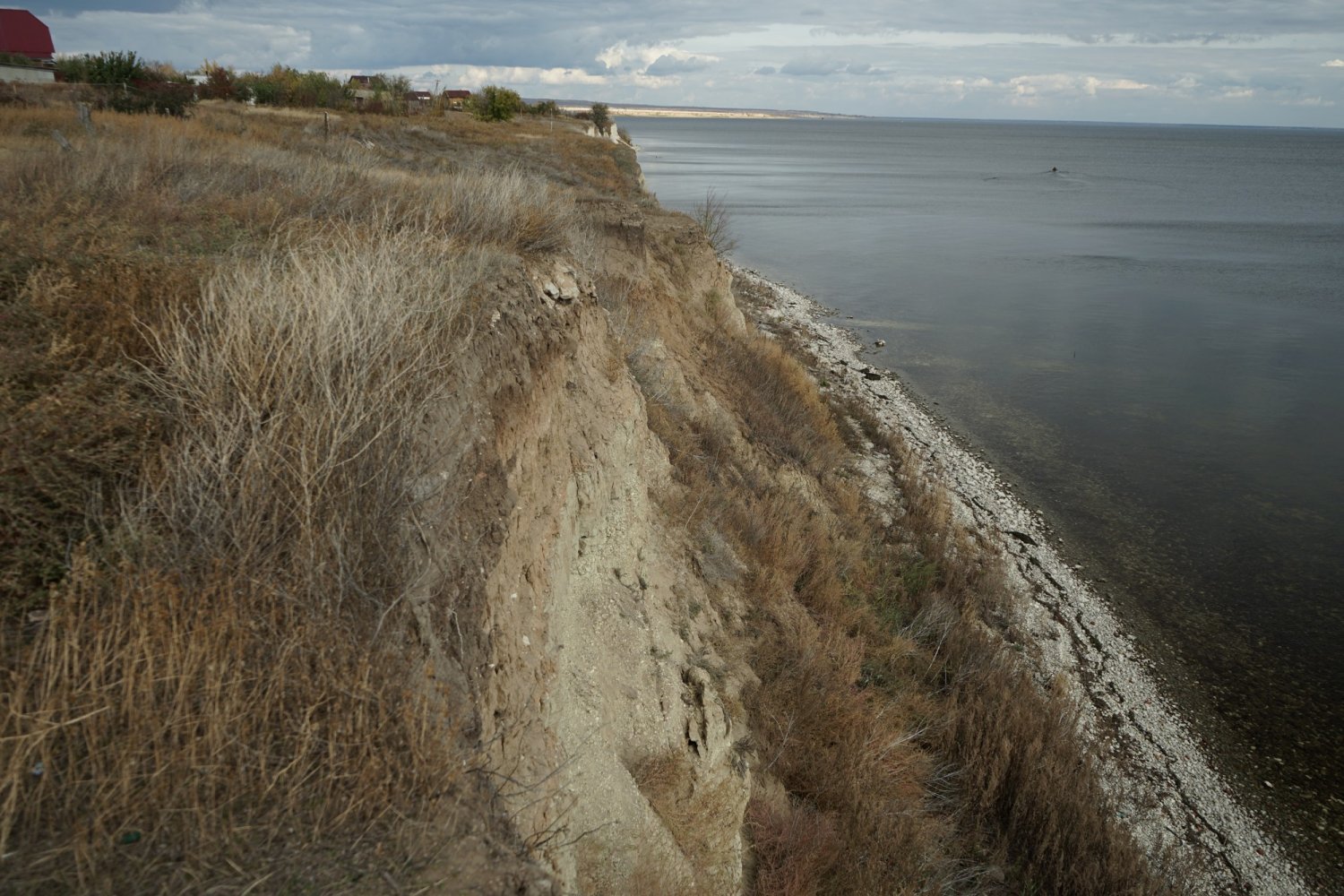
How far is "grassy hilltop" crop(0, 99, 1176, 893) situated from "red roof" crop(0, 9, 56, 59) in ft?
133

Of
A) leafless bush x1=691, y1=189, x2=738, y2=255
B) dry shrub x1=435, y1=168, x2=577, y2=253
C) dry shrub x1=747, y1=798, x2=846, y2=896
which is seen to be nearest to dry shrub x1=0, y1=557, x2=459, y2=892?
dry shrub x1=747, y1=798, x2=846, y2=896

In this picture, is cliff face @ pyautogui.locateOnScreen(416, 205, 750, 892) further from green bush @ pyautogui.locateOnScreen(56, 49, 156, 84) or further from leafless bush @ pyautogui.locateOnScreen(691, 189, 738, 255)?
green bush @ pyautogui.locateOnScreen(56, 49, 156, 84)

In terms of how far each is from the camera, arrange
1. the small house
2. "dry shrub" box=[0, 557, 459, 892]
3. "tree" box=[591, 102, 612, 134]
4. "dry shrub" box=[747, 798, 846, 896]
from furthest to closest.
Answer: "tree" box=[591, 102, 612, 134] → the small house → "dry shrub" box=[747, 798, 846, 896] → "dry shrub" box=[0, 557, 459, 892]

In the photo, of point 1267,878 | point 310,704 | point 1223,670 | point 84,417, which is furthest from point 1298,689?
point 84,417

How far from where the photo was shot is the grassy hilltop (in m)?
2.72

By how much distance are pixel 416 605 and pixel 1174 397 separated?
24.8 m

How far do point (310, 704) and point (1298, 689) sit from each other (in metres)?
13.4

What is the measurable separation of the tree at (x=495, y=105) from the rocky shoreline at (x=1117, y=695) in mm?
29946

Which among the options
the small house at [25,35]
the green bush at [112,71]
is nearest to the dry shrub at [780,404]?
the green bush at [112,71]

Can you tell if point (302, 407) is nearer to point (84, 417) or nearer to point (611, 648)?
point (84, 417)

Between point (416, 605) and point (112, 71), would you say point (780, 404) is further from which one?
point (112, 71)

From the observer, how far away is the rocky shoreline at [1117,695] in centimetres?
878

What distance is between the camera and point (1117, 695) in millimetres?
11133

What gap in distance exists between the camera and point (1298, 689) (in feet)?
36.7
